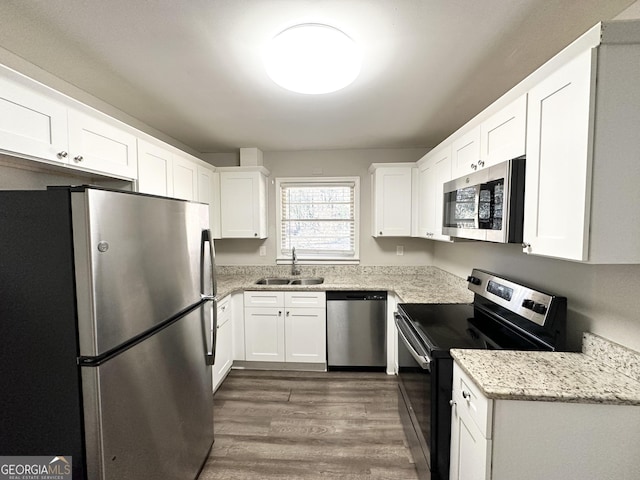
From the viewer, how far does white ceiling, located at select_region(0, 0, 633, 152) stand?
A: 3.92ft

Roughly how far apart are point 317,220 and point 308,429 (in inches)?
88.6

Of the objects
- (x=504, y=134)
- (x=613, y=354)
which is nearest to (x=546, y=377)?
(x=613, y=354)

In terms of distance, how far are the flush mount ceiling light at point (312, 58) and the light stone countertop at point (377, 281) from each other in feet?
5.75

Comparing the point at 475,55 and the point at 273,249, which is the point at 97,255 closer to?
the point at 475,55

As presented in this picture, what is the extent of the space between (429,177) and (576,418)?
2155mm

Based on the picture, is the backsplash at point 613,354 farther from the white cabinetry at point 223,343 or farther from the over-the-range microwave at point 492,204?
the white cabinetry at point 223,343

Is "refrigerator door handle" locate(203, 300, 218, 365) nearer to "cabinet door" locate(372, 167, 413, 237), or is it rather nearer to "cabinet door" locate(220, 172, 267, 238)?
"cabinet door" locate(220, 172, 267, 238)

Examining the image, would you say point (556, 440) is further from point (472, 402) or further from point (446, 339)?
point (446, 339)

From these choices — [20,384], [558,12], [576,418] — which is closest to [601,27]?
[558,12]

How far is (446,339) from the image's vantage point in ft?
5.09

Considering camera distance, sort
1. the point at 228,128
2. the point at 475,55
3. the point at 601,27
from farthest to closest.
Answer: the point at 228,128, the point at 475,55, the point at 601,27

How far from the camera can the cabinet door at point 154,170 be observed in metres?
1.98

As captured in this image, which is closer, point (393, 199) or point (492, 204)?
point (492, 204)

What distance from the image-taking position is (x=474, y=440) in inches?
44.7
